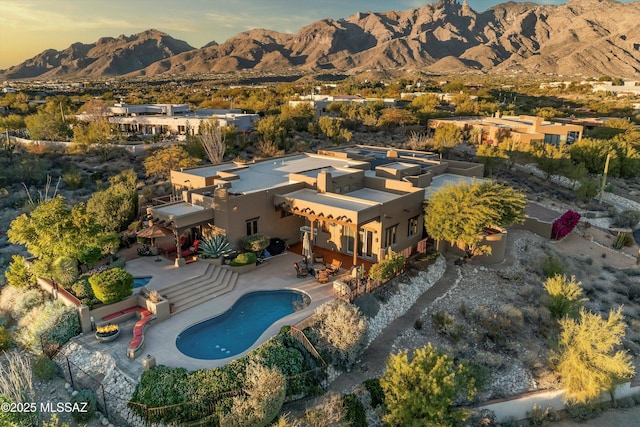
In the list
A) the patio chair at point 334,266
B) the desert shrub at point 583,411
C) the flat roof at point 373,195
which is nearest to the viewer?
the desert shrub at point 583,411

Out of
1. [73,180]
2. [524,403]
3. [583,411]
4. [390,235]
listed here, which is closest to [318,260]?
[390,235]

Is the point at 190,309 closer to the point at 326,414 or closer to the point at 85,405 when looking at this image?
the point at 85,405

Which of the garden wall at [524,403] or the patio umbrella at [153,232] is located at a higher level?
the patio umbrella at [153,232]

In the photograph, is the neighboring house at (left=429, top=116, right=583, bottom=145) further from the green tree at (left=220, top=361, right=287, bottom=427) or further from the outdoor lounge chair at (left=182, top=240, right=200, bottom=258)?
the green tree at (left=220, top=361, right=287, bottom=427)

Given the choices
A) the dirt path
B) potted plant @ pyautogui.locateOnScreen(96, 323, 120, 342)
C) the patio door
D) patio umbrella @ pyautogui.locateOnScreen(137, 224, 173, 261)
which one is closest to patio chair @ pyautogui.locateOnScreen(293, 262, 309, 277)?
the patio door

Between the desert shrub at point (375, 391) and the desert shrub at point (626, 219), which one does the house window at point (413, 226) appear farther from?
the desert shrub at point (626, 219)

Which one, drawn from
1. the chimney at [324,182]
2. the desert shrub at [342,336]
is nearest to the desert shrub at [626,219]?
the chimney at [324,182]

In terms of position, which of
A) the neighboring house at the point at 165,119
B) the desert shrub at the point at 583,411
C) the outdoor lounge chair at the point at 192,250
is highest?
the neighboring house at the point at 165,119
